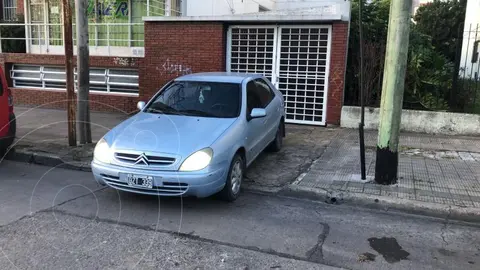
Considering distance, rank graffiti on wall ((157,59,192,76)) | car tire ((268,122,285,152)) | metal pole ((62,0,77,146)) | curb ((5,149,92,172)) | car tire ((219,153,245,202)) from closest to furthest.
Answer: car tire ((219,153,245,202))
curb ((5,149,92,172))
metal pole ((62,0,77,146))
car tire ((268,122,285,152))
graffiti on wall ((157,59,192,76))

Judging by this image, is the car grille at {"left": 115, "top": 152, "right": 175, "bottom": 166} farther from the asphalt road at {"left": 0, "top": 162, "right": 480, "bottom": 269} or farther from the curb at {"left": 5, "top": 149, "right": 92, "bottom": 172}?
the curb at {"left": 5, "top": 149, "right": 92, "bottom": 172}

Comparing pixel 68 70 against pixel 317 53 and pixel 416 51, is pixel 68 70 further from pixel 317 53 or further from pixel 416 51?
pixel 416 51

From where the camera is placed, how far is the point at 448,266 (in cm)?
389

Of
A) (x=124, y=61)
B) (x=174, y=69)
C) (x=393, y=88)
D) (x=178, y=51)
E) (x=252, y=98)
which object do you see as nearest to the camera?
(x=393, y=88)

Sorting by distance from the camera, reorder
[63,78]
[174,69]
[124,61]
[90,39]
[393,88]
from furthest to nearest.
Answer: [90,39]
[63,78]
[124,61]
[174,69]
[393,88]

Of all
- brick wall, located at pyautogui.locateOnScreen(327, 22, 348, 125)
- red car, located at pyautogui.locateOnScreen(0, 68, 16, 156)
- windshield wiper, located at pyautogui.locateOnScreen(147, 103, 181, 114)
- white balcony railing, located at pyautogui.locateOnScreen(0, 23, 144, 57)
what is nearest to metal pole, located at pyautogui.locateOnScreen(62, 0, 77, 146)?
red car, located at pyautogui.locateOnScreen(0, 68, 16, 156)

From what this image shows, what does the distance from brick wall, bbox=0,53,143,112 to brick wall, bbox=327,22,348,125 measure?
217 inches

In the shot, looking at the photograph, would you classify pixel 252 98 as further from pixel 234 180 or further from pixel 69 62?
pixel 69 62

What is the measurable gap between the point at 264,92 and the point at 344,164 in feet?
6.11

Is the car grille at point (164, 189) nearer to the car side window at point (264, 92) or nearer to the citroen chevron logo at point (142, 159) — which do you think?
the citroen chevron logo at point (142, 159)

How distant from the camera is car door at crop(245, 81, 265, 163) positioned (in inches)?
236

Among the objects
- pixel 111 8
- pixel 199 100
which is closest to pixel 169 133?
pixel 199 100

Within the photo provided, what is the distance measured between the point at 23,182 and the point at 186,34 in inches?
251

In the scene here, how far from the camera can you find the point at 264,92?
7.29 m
